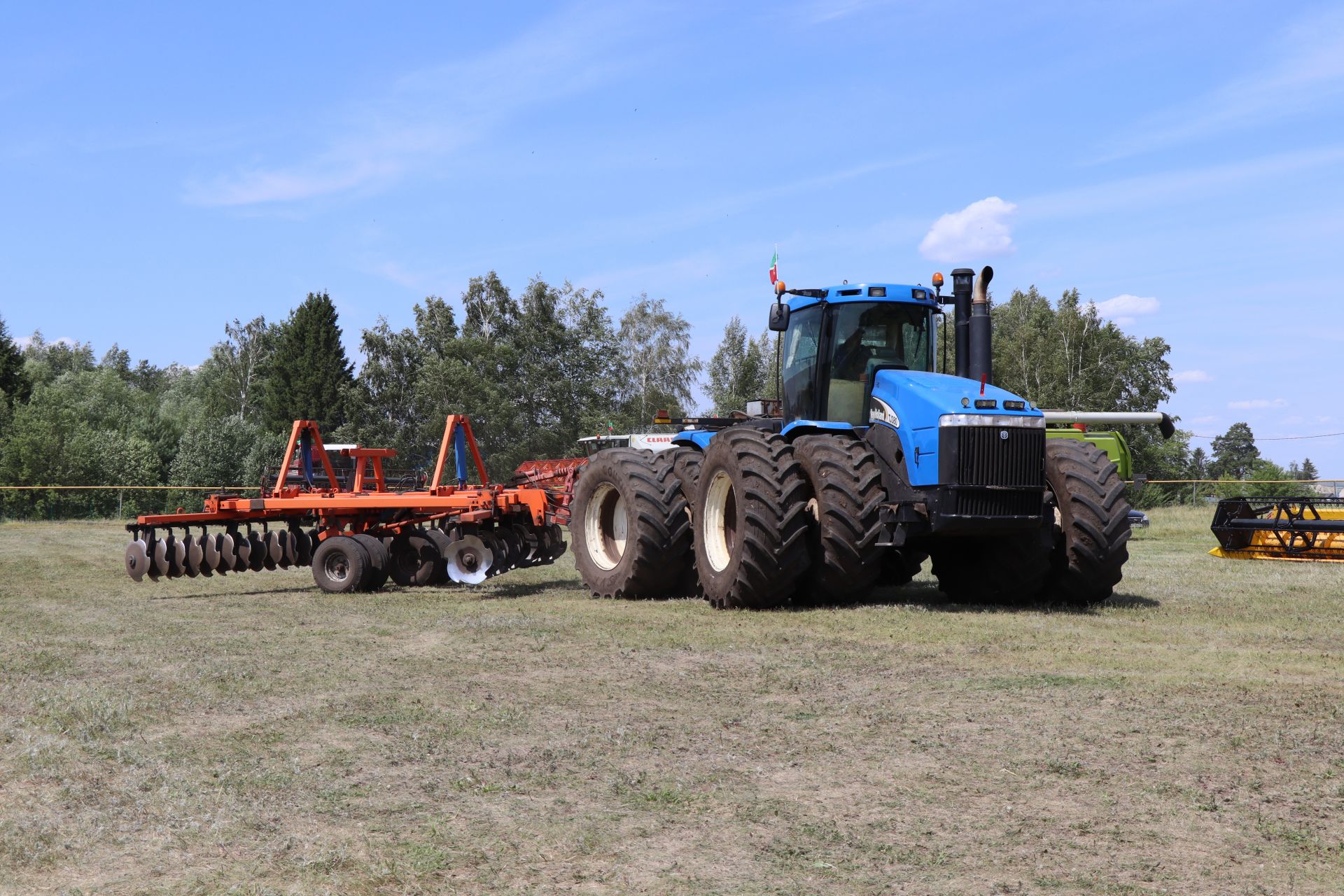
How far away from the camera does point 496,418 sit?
57125 millimetres

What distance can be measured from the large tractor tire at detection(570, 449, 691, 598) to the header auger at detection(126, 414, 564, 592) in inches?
26.5

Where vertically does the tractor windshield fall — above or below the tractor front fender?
above

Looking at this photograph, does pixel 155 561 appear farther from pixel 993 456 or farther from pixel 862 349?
pixel 993 456

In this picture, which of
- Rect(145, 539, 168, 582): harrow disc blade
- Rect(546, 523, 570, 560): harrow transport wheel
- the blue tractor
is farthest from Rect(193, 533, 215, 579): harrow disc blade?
the blue tractor

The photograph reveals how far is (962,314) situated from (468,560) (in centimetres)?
598

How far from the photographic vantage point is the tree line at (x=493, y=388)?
53.3 m

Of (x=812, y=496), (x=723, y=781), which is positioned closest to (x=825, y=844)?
(x=723, y=781)

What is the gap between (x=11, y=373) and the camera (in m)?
57.6

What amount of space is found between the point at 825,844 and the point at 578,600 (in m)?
8.33

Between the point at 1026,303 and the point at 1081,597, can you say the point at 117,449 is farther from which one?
the point at 1081,597

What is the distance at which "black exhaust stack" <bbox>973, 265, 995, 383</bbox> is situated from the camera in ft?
40.1

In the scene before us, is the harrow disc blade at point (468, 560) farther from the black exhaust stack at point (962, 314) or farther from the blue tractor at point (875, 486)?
the black exhaust stack at point (962, 314)

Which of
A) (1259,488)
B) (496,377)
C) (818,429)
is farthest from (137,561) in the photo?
(496,377)

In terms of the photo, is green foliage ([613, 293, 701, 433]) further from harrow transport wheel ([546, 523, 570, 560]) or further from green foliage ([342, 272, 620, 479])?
harrow transport wheel ([546, 523, 570, 560])
